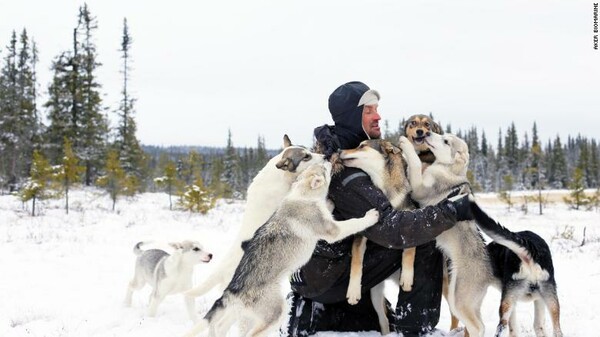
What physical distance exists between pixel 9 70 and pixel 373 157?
4066 cm

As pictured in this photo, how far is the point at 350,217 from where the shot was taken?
4801 millimetres

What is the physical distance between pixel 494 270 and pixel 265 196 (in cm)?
244

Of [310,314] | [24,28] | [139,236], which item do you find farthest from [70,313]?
[24,28]

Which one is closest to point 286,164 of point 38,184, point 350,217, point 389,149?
point 350,217

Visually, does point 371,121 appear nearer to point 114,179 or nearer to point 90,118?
point 114,179

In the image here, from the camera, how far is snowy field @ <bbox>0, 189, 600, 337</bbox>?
625 cm

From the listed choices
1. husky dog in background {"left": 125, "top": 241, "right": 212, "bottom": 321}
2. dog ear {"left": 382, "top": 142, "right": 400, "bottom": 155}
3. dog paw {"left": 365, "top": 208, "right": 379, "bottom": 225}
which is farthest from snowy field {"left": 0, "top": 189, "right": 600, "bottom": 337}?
dog ear {"left": 382, "top": 142, "right": 400, "bottom": 155}

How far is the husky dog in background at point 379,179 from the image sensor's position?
463 cm

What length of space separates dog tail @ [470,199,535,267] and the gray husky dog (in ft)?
2.88

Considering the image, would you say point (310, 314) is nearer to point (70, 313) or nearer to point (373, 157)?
point (373, 157)

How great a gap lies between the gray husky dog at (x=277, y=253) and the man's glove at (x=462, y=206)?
26.7 inches

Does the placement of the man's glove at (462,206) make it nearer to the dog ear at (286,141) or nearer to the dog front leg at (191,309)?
the dog ear at (286,141)

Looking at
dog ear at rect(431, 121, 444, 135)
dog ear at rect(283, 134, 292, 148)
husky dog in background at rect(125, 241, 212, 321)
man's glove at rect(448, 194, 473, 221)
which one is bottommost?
husky dog in background at rect(125, 241, 212, 321)

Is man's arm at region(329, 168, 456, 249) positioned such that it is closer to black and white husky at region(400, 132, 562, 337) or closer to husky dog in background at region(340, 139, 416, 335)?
husky dog in background at region(340, 139, 416, 335)
